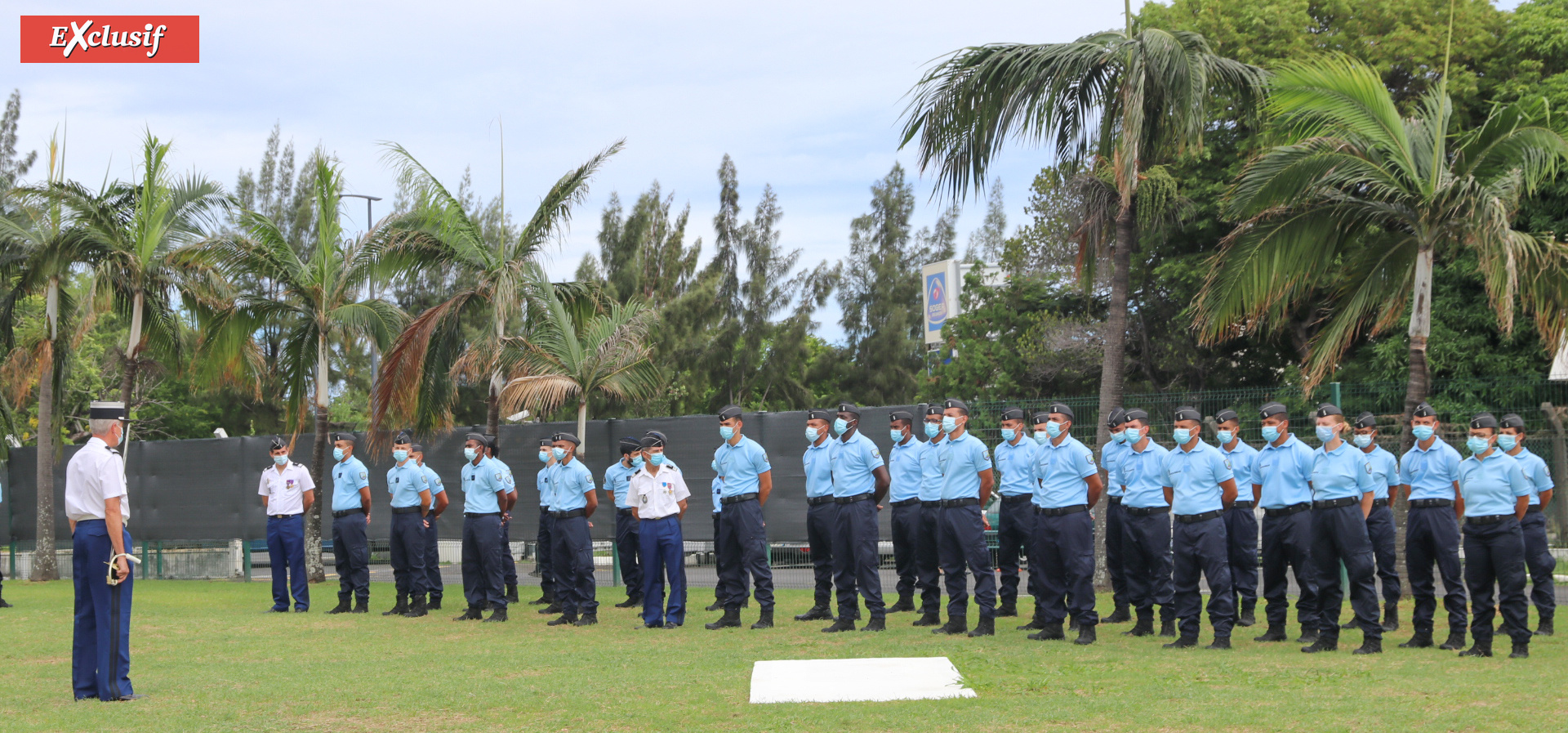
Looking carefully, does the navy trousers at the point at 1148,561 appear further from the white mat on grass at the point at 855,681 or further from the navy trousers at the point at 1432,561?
the white mat on grass at the point at 855,681

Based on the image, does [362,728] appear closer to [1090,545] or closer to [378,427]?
[1090,545]

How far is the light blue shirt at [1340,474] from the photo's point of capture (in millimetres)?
9047

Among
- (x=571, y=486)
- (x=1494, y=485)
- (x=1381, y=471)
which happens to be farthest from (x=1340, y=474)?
(x=571, y=486)

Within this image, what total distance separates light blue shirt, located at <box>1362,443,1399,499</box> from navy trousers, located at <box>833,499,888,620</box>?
3989 mm

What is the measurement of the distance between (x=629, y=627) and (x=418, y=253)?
6.29m

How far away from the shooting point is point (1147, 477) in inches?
385

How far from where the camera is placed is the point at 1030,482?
1106 cm

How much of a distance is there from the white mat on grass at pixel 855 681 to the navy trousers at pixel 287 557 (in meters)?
6.75

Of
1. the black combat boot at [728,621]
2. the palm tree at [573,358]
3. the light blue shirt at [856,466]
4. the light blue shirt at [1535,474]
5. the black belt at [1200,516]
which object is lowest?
the black combat boot at [728,621]

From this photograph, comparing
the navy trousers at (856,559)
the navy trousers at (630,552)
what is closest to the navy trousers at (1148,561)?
the navy trousers at (856,559)

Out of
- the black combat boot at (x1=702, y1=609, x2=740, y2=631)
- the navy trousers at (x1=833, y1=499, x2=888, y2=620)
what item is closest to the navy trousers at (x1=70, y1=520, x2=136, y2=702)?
the black combat boot at (x1=702, y1=609, x2=740, y2=631)

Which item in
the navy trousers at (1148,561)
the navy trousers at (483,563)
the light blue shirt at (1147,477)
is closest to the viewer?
the light blue shirt at (1147,477)

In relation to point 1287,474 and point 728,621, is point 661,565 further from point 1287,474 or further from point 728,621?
point 1287,474

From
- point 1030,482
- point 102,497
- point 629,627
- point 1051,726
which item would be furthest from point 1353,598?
point 102,497
